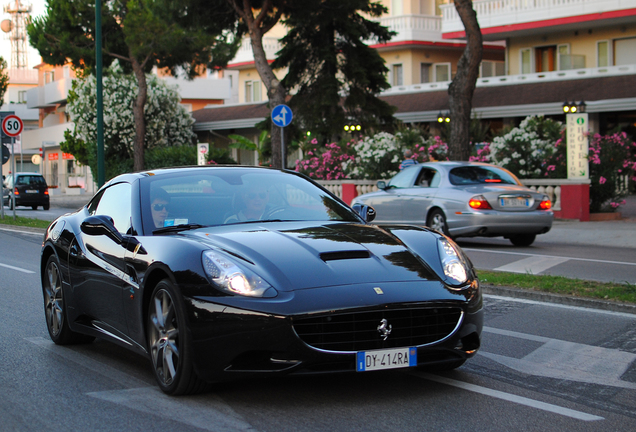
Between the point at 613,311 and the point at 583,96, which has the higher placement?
the point at 583,96

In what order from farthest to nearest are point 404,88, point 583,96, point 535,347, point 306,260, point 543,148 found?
1. point 404,88
2. point 583,96
3. point 543,148
4. point 535,347
5. point 306,260

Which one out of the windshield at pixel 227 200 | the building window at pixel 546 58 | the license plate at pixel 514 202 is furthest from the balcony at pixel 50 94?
the windshield at pixel 227 200

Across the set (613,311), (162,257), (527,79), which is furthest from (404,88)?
(162,257)

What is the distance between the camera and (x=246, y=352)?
4.66m

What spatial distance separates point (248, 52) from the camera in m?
49.2

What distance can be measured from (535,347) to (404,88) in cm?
3350

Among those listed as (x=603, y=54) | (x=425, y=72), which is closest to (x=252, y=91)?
(x=425, y=72)

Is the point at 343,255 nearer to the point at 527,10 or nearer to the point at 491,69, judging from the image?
the point at 527,10

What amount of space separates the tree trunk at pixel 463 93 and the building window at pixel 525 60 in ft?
48.9

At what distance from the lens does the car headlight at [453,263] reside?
16.9ft

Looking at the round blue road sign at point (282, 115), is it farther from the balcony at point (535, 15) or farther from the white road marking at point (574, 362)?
the balcony at point (535, 15)

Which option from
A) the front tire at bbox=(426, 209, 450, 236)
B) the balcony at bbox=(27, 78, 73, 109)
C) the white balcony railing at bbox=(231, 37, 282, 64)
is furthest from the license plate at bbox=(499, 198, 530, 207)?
the balcony at bbox=(27, 78, 73, 109)

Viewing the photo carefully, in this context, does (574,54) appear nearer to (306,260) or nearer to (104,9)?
(104,9)

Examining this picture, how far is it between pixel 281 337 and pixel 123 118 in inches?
1864
